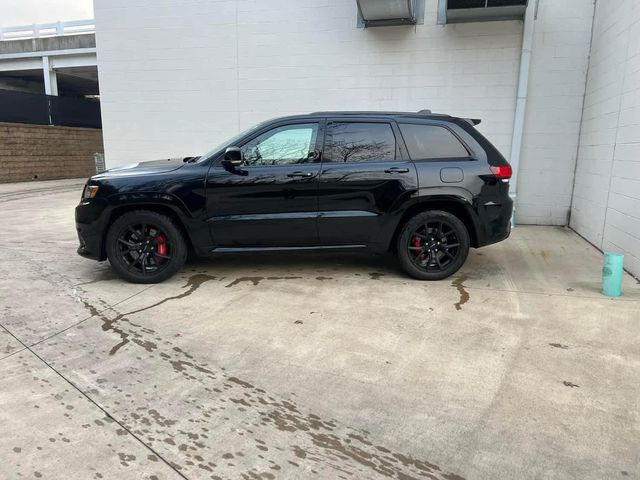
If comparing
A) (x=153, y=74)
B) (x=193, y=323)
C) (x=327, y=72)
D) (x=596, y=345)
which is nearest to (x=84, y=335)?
(x=193, y=323)

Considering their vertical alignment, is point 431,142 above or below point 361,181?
above

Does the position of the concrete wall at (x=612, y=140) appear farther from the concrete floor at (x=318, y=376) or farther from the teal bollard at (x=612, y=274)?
the concrete floor at (x=318, y=376)

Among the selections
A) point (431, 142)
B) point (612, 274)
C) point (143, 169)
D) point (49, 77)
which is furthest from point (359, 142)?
point (49, 77)

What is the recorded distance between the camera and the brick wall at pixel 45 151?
16578mm

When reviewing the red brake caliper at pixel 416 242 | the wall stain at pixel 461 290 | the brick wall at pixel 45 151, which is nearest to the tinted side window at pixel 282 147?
the red brake caliper at pixel 416 242

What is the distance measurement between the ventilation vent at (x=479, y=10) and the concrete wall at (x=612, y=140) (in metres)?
1.27

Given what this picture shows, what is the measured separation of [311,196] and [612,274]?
3.12 m

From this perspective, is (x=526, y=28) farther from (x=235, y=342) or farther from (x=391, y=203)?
(x=235, y=342)

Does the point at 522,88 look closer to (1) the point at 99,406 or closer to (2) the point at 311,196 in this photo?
(2) the point at 311,196

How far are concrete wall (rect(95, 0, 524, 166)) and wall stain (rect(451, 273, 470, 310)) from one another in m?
4.03

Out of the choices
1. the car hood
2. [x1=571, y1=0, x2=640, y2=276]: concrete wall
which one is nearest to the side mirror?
the car hood

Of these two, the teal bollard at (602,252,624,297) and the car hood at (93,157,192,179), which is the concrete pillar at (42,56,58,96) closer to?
the car hood at (93,157,192,179)

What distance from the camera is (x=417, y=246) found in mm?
5152

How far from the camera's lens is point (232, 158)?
15.6 feet
